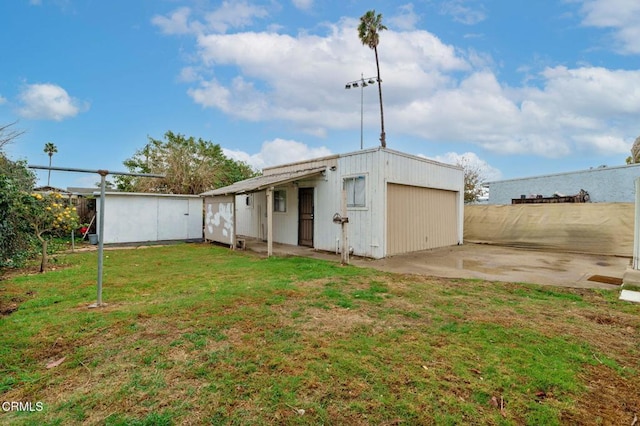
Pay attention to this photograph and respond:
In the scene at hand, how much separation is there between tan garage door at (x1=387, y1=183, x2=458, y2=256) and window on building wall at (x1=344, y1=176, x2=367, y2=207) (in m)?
0.72

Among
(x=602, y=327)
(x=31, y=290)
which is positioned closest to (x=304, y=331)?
(x=602, y=327)

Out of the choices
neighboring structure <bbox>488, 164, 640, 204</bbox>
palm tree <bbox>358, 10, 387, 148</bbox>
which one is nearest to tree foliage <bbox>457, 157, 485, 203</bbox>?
neighboring structure <bbox>488, 164, 640, 204</bbox>

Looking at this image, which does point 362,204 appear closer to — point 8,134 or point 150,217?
point 8,134

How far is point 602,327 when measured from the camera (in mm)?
3596

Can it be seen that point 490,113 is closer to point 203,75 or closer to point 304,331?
point 203,75

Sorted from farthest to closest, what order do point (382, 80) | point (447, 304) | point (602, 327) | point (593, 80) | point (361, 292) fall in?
point (382, 80)
point (593, 80)
point (361, 292)
point (447, 304)
point (602, 327)

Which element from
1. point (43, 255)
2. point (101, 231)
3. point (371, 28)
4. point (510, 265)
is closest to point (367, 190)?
point (510, 265)

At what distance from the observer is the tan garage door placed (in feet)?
29.7

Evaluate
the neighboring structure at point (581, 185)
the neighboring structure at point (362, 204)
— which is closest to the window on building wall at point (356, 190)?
the neighboring structure at point (362, 204)

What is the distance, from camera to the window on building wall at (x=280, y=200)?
11625 millimetres

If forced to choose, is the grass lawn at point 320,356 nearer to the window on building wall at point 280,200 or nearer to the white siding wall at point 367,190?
the white siding wall at point 367,190

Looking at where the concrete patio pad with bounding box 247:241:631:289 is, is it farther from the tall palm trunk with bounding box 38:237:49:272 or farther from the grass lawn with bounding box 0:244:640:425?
the tall palm trunk with bounding box 38:237:49:272

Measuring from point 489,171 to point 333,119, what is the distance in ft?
43.4

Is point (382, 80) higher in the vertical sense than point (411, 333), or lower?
higher
